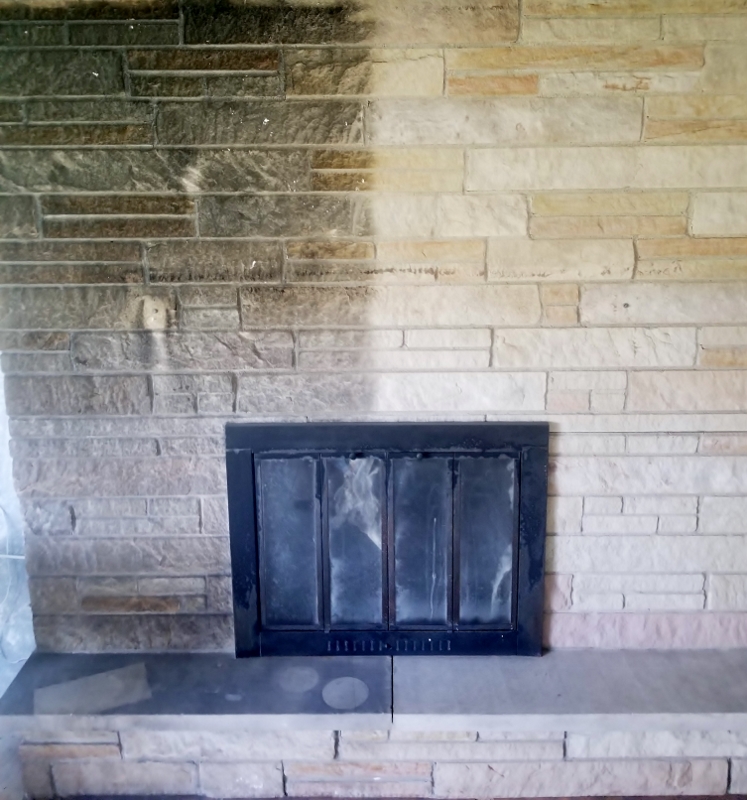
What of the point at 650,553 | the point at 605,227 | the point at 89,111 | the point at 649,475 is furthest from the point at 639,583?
the point at 89,111

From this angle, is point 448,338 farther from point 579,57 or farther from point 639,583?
Answer: point 639,583

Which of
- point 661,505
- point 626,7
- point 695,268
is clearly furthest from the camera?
point 661,505

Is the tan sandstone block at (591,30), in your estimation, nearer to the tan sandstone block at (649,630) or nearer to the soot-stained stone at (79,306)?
the soot-stained stone at (79,306)

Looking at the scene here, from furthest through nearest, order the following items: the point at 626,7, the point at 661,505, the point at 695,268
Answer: the point at 661,505, the point at 695,268, the point at 626,7

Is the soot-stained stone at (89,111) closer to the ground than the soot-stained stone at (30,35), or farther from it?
closer to the ground

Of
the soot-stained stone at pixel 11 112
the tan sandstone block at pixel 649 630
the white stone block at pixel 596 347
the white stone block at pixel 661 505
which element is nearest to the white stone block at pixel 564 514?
the white stone block at pixel 661 505

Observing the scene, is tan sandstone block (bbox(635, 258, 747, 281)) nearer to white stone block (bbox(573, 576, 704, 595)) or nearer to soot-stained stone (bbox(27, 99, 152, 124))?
white stone block (bbox(573, 576, 704, 595))

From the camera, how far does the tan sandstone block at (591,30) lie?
1660 mm

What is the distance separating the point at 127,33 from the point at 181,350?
2.48 feet

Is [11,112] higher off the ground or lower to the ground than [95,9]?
lower

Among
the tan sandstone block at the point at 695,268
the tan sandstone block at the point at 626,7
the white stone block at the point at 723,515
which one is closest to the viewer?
the tan sandstone block at the point at 626,7

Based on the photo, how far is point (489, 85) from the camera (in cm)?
169

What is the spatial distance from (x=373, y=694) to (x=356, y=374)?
82 cm

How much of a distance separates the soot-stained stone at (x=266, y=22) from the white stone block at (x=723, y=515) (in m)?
1.48
